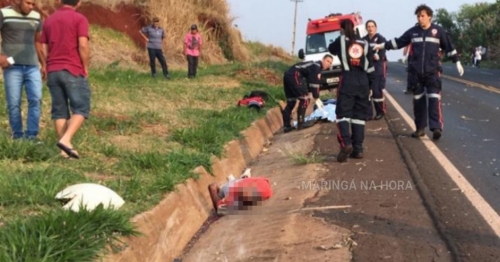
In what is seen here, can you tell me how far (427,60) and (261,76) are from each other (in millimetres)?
11976

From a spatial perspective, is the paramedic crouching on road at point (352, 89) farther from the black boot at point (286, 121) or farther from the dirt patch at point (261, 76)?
the dirt patch at point (261, 76)

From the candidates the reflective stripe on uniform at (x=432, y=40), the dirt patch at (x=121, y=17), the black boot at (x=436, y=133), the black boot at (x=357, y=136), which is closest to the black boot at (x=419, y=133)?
the black boot at (x=436, y=133)

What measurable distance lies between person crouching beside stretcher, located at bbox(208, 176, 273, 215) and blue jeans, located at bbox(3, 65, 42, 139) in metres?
2.42

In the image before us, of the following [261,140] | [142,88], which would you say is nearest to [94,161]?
[261,140]

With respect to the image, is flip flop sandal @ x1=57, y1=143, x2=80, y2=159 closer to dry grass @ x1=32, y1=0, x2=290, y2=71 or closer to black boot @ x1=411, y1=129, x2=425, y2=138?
black boot @ x1=411, y1=129, x2=425, y2=138

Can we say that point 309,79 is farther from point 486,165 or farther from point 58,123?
point 58,123

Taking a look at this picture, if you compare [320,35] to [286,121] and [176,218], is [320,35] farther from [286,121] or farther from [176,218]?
[176,218]

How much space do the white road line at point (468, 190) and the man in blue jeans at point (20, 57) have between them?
4.74 metres

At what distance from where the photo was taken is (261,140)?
10891mm

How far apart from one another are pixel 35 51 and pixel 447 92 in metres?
14.2

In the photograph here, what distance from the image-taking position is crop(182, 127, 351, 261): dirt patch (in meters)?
5.00

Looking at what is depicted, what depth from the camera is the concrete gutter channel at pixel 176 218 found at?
486cm

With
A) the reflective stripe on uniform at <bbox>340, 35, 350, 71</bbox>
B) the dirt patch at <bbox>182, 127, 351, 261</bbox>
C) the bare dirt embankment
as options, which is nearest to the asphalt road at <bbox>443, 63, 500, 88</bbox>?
the bare dirt embankment

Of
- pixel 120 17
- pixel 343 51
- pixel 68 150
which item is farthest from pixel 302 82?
pixel 120 17
